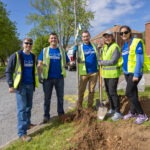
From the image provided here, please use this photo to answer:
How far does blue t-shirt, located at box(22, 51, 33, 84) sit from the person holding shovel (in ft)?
5.24

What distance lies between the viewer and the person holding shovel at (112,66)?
22.7ft

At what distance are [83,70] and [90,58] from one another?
0.33 meters

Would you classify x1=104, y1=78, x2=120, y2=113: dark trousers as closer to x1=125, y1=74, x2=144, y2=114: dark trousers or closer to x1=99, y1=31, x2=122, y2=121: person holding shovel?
x1=99, y1=31, x2=122, y2=121: person holding shovel

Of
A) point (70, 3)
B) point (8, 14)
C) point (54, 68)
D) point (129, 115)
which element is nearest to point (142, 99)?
point (129, 115)

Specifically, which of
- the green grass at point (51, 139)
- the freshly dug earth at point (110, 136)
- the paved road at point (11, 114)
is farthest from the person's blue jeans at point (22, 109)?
the freshly dug earth at point (110, 136)

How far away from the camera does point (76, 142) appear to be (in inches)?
216

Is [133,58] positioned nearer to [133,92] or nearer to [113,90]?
[133,92]

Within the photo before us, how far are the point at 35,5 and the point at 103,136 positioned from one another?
5686cm

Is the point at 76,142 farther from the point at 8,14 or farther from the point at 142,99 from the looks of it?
the point at 8,14

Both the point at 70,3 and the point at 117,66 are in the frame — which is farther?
the point at 70,3

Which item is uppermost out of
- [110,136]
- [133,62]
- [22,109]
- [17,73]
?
[133,62]

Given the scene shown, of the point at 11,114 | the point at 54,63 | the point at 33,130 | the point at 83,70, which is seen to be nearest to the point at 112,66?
the point at 83,70

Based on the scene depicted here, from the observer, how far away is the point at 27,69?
6.55 metres

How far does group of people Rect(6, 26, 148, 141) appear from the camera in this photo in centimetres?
636
